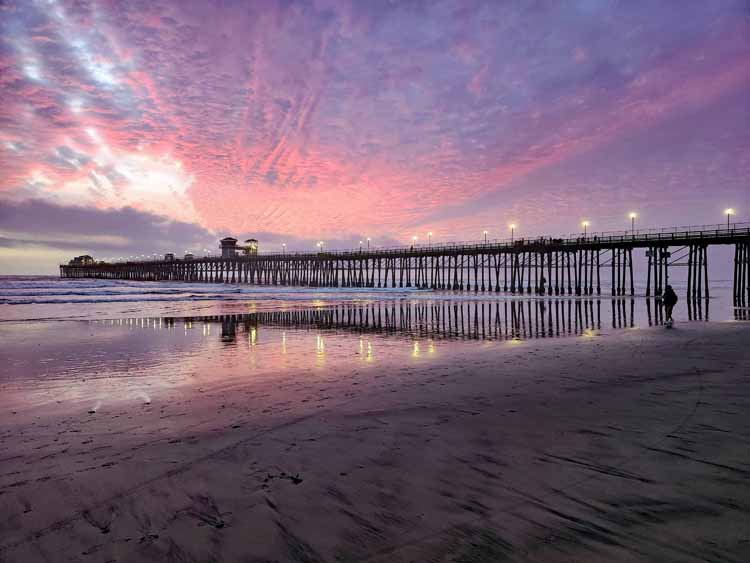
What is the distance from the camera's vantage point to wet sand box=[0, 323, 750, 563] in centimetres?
253

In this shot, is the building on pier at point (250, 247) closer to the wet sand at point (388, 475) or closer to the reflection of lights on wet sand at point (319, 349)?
the reflection of lights on wet sand at point (319, 349)

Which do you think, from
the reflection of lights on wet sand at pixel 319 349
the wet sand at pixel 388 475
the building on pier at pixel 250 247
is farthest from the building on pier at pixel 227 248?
the wet sand at pixel 388 475

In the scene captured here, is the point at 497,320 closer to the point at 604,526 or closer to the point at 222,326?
the point at 222,326

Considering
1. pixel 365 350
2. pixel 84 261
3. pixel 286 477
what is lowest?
pixel 365 350

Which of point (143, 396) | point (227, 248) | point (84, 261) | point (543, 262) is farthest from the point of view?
point (84, 261)

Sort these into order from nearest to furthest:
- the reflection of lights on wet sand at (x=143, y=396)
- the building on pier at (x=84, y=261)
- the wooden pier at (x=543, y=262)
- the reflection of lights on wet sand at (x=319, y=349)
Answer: the reflection of lights on wet sand at (x=143, y=396) < the reflection of lights on wet sand at (x=319, y=349) < the wooden pier at (x=543, y=262) < the building on pier at (x=84, y=261)

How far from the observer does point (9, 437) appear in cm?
466

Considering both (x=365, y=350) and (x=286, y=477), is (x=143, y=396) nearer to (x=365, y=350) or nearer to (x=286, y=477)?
(x=286, y=477)

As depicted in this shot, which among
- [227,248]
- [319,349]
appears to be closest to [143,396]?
[319,349]

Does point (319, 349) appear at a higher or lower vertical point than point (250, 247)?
lower

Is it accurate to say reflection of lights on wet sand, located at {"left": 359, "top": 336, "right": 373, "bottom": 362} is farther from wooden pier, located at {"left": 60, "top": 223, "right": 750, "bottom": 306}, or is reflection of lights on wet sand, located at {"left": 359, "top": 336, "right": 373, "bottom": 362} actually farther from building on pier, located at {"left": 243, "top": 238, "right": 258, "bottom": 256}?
building on pier, located at {"left": 243, "top": 238, "right": 258, "bottom": 256}

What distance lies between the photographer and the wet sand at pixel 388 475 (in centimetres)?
253

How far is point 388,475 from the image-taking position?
3496mm

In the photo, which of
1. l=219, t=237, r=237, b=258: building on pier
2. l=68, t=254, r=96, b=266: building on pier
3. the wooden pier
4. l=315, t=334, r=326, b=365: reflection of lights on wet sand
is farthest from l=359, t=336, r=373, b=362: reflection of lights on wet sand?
l=68, t=254, r=96, b=266: building on pier
